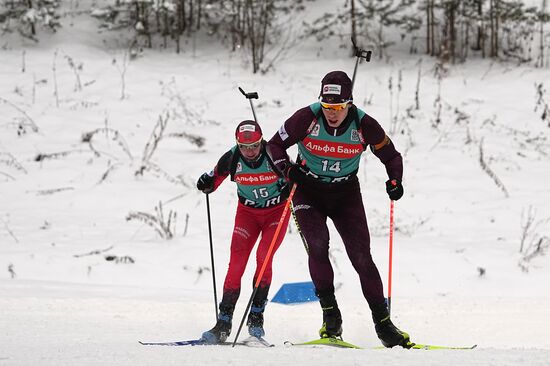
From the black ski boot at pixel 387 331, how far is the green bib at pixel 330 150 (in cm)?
106

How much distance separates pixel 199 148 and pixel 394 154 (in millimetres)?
6265

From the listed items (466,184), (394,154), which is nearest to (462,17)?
(466,184)

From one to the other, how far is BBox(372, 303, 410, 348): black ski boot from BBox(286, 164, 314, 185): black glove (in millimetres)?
1133

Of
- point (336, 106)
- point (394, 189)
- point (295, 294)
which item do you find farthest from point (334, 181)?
point (295, 294)

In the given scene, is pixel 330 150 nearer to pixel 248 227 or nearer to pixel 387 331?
pixel 248 227

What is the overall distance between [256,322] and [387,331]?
1.19 metres

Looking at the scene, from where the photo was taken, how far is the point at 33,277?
7520mm

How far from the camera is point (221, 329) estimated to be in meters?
5.43

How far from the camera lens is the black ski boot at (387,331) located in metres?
4.91

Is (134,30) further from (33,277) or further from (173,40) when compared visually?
(33,277)

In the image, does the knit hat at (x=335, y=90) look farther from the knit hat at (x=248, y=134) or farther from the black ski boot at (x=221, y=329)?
the black ski boot at (x=221, y=329)

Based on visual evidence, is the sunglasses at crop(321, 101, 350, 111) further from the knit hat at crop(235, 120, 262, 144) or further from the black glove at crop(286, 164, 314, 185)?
the knit hat at crop(235, 120, 262, 144)

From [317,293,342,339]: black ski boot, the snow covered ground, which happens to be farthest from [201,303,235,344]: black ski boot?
[317,293,342,339]: black ski boot

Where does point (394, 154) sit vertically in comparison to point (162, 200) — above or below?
above
